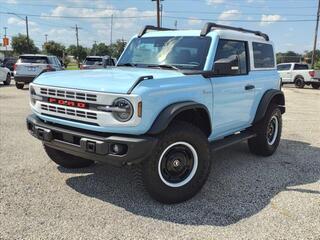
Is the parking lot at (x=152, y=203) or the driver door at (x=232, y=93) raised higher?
the driver door at (x=232, y=93)

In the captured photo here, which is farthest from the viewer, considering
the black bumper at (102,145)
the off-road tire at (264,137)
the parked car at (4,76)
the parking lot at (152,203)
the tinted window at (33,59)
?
the parked car at (4,76)

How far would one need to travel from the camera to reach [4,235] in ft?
12.1

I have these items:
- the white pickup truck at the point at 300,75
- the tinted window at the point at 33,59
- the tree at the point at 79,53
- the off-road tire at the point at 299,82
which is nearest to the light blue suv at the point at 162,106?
the tinted window at the point at 33,59

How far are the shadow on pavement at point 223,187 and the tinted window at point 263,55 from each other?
154 centimetres

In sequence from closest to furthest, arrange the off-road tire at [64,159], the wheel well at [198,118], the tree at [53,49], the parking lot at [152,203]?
1. the parking lot at [152,203]
2. the wheel well at [198,118]
3. the off-road tire at [64,159]
4. the tree at [53,49]

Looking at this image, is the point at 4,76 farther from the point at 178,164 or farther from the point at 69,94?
the point at 178,164

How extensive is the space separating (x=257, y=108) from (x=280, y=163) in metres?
0.95

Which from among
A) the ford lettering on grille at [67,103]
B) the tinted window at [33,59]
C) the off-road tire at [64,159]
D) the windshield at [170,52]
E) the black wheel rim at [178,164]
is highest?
the windshield at [170,52]

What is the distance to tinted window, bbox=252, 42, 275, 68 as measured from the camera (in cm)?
633

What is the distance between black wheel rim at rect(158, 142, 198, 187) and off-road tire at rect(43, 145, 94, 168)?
5.34ft

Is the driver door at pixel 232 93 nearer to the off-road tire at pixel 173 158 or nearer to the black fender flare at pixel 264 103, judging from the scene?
the black fender flare at pixel 264 103

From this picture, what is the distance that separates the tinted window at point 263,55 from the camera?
6.33m

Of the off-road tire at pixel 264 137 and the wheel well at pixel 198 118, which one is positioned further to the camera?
the off-road tire at pixel 264 137

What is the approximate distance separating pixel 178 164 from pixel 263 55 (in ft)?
9.73
